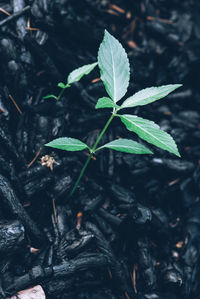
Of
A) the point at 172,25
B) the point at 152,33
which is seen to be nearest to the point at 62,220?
the point at 152,33

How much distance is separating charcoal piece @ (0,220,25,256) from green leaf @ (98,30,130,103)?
3.30 feet

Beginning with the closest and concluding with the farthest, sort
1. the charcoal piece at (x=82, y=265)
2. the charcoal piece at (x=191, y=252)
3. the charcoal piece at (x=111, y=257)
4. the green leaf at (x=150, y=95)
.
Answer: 1. the green leaf at (x=150, y=95)
2. the charcoal piece at (x=82, y=265)
3. the charcoal piece at (x=111, y=257)
4. the charcoal piece at (x=191, y=252)

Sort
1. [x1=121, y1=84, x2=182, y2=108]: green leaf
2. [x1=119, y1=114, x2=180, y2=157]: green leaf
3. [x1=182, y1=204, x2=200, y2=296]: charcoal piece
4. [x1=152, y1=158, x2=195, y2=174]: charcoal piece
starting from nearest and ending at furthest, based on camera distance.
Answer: [x1=119, y1=114, x2=180, y2=157]: green leaf → [x1=121, y1=84, x2=182, y2=108]: green leaf → [x1=182, y1=204, x2=200, y2=296]: charcoal piece → [x1=152, y1=158, x2=195, y2=174]: charcoal piece

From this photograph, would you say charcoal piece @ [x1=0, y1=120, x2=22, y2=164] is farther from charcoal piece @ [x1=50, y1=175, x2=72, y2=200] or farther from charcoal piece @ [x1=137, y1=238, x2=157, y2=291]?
charcoal piece @ [x1=137, y1=238, x2=157, y2=291]

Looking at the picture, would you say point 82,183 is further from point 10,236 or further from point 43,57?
point 43,57

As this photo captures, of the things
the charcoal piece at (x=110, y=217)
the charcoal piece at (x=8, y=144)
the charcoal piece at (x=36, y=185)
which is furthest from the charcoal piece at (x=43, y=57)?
the charcoal piece at (x=110, y=217)

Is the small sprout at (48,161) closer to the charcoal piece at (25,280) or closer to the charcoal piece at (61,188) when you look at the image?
the charcoal piece at (61,188)

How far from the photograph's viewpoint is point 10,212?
1502mm

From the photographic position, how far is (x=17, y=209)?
1.52 meters

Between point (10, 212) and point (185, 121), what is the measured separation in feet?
5.87

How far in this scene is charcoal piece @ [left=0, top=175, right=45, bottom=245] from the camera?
1.49 m

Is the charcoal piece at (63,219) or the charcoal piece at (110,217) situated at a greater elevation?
the charcoal piece at (63,219)

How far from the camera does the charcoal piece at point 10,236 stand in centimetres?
138

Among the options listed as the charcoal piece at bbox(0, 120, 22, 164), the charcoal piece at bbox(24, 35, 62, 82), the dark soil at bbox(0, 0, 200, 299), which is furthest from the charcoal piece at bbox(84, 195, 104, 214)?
the charcoal piece at bbox(24, 35, 62, 82)
